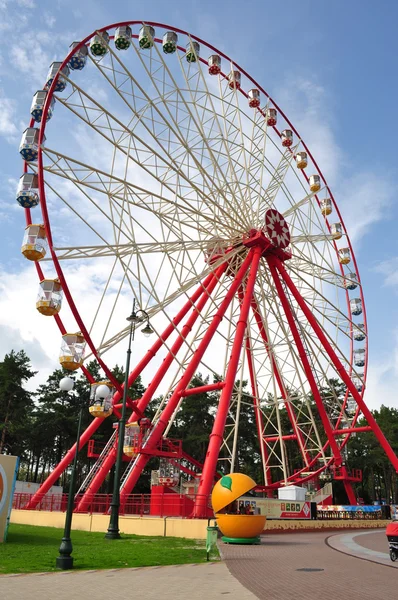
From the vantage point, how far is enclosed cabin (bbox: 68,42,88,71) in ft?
65.2

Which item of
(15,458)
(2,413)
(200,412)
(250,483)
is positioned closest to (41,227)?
(15,458)

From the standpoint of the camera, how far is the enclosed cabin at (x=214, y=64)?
91.9 feet

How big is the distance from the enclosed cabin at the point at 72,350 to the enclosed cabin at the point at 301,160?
1978cm

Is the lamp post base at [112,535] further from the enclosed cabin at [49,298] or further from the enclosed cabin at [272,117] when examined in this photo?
the enclosed cabin at [272,117]

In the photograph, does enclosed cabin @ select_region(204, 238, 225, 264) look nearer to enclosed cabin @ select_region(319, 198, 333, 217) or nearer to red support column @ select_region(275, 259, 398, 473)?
red support column @ select_region(275, 259, 398, 473)

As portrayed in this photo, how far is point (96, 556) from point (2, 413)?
4353 centimetres

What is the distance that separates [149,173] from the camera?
20.3m

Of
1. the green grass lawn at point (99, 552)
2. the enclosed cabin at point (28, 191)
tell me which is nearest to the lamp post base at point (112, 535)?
the green grass lawn at point (99, 552)

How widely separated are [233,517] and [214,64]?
22815 millimetres

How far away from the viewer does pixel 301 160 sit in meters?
32.4

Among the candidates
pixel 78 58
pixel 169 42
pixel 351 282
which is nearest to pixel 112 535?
pixel 78 58

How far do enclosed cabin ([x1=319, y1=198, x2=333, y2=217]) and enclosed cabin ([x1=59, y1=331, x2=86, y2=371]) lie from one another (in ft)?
67.8

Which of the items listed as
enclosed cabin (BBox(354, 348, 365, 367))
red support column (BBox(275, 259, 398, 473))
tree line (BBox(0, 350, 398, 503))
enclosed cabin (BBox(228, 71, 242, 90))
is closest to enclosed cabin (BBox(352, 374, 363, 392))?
enclosed cabin (BBox(354, 348, 365, 367))

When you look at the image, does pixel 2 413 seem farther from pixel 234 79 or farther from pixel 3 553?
pixel 3 553
